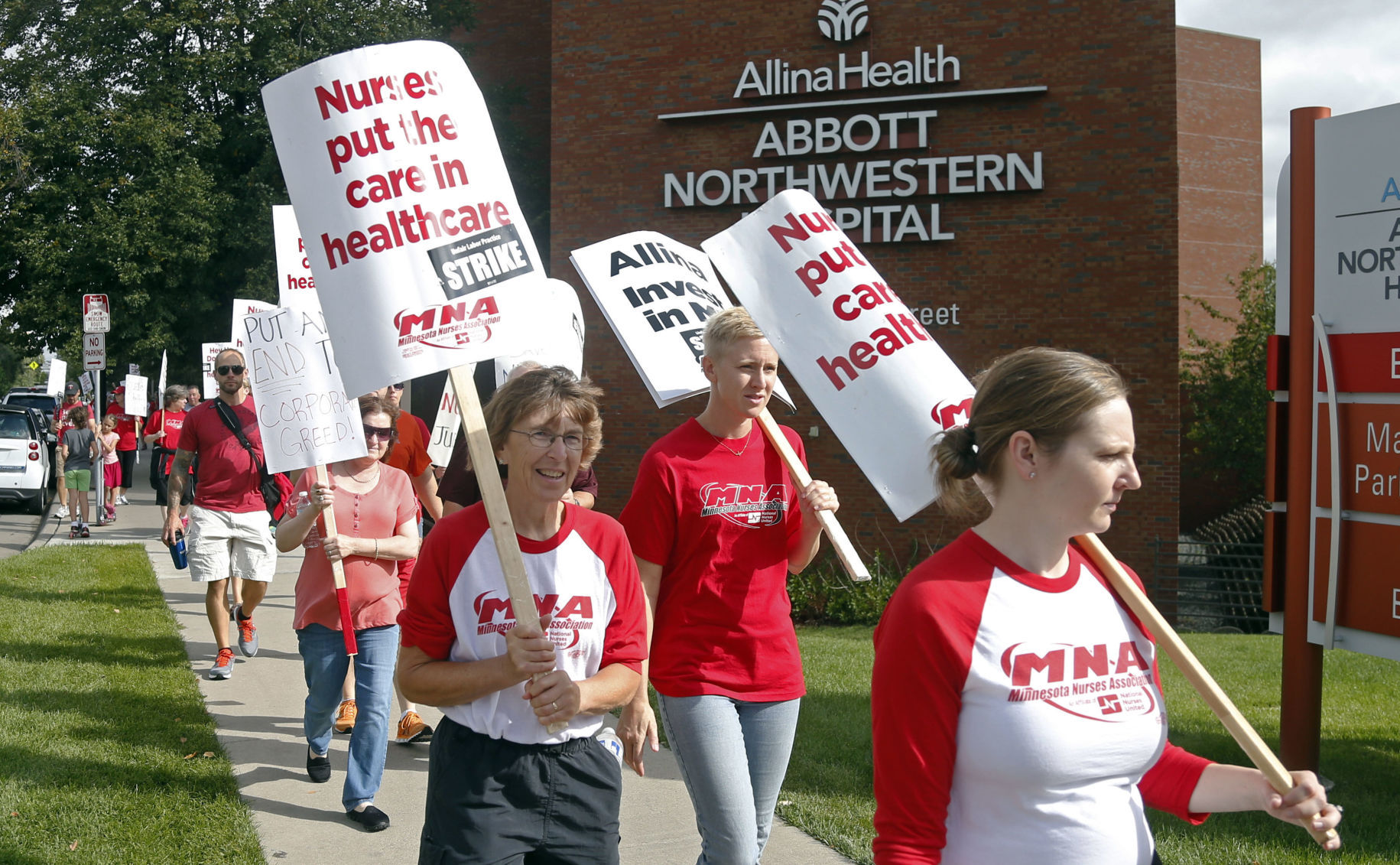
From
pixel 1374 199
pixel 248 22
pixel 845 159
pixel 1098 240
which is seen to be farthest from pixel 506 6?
pixel 1374 199

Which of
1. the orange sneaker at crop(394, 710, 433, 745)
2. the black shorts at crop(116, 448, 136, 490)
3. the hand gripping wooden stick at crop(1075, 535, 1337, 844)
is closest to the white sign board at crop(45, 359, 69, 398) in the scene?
the black shorts at crop(116, 448, 136, 490)

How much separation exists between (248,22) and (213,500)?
20176mm

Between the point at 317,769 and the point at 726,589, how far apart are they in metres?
3.28

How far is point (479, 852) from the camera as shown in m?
2.76

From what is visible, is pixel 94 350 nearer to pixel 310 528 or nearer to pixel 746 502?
pixel 310 528

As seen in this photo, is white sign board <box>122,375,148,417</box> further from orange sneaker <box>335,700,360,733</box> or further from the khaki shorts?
orange sneaker <box>335,700,360,733</box>

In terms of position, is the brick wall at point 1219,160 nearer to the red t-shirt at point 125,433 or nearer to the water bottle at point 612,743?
the red t-shirt at point 125,433

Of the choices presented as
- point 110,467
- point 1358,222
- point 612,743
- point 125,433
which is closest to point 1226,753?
point 1358,222

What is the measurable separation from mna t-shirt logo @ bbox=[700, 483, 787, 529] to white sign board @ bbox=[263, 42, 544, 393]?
0.82 m

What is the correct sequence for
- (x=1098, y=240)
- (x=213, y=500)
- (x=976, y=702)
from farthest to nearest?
(x=1098, y=240)
(x=213, y=500)
(x=976, y=702)

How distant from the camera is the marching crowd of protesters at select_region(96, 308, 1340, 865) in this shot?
198 centimetres

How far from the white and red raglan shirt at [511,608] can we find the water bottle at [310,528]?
2.81 metres

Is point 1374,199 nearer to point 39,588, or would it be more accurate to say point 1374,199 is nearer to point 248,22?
point 39,588

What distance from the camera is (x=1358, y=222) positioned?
551 centimetres
